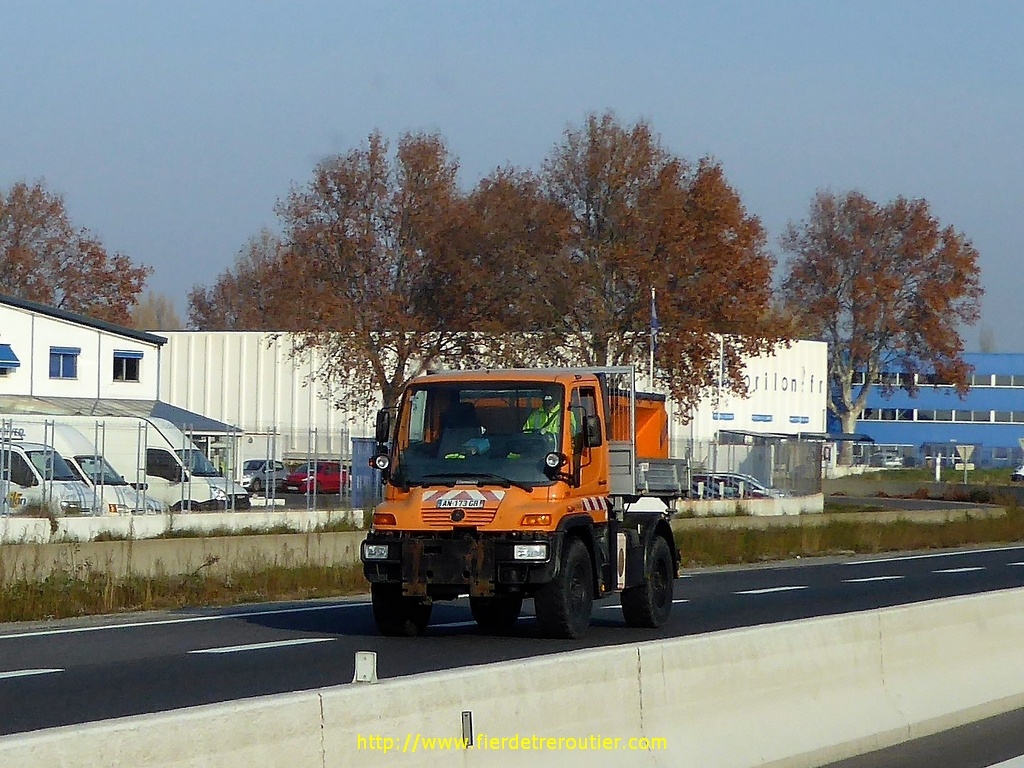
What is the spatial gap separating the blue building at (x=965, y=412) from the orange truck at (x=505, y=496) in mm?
108561

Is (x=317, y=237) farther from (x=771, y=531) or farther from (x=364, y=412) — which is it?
(x=771, y=531)

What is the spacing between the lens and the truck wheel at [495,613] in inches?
685

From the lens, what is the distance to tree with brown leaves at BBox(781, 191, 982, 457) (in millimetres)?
97562

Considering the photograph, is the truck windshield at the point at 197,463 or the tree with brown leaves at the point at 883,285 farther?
the tree with brown leaves at the point at 883,285

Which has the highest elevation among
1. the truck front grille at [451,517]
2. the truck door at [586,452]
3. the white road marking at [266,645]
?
the truck door at [586,452]

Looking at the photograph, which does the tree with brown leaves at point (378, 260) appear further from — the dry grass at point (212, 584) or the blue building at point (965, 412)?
the blue building at point (965, 412)

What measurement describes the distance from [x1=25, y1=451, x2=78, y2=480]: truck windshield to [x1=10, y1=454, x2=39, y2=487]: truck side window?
152 mm

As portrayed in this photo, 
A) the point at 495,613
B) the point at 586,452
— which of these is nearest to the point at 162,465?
the point at 495,613

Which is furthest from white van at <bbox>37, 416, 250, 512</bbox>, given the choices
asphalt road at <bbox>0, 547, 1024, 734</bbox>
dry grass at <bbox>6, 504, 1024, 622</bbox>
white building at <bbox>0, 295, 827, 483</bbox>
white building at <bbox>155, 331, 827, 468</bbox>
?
white building at <bbox>155, 331, 827, 468</bbox>

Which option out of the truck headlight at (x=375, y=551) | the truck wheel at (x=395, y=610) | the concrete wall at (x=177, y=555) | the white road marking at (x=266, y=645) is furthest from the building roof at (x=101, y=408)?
the truck headlight at (x=375, y=551)

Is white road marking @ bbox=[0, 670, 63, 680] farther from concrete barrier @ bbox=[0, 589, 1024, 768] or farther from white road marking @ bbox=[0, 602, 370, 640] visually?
concrete barrier @ bbox=[0, 589, 1024, 768]

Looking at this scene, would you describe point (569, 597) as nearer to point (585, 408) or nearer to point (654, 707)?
point (585, 408)

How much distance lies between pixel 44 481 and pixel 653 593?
1600 centimetres

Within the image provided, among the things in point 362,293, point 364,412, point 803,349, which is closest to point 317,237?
point 362,293
